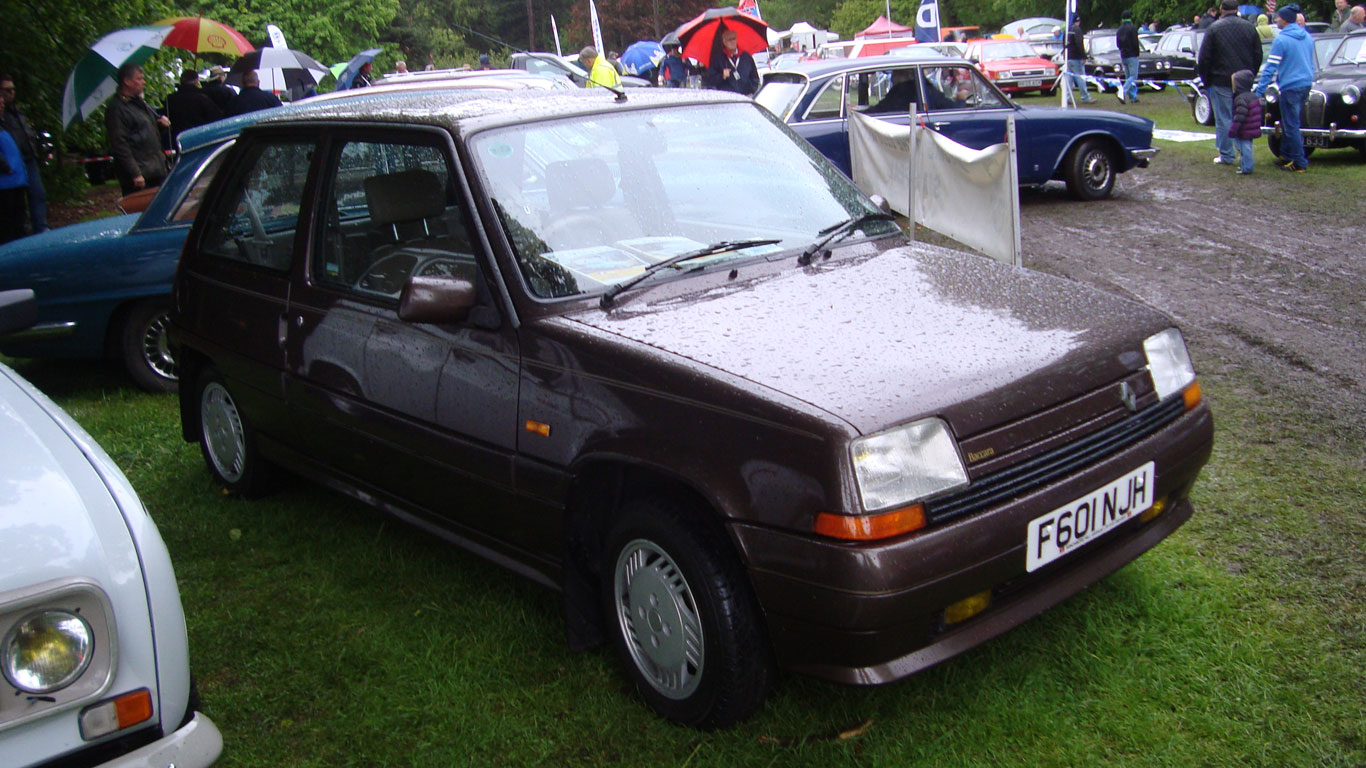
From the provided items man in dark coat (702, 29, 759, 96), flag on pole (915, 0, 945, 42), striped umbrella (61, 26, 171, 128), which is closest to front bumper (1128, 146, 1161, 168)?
man in dark coat (702, 29, 759, 96)

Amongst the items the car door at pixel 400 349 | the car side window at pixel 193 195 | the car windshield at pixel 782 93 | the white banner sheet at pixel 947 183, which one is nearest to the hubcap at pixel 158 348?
the car side window at pixel 193 195

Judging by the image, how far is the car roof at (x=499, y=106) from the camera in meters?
3.71

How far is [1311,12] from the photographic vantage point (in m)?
35.5

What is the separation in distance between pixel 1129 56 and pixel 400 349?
22.8 meters

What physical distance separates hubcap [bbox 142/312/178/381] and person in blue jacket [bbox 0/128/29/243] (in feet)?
13.0

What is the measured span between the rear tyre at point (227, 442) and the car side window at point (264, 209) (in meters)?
0.62

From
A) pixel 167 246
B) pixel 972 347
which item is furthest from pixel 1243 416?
pixel 167 246

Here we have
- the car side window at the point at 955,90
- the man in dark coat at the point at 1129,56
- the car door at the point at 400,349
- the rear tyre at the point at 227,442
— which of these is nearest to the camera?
the car door at the point at 400,349

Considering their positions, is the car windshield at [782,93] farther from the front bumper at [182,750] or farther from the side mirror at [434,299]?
the front bumper at [182,750]

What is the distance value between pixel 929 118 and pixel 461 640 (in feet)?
27.6

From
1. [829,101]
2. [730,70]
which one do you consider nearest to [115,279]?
[829,101]

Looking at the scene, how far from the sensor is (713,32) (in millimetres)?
16062

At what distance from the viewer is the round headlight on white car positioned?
2.11m

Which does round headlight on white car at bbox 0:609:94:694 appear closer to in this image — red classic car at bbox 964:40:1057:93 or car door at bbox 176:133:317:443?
car door at bbox 176:133:317:443
